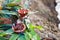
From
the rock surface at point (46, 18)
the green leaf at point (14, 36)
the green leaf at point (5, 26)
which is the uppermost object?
the green leaf at point (5, 26)

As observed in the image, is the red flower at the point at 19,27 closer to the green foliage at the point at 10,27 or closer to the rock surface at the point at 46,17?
the green foliage at the point at 10,27

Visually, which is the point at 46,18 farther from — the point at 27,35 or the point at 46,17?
the point at 27,35

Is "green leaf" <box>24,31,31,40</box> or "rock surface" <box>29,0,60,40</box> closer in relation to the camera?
"green leaf" <box>24,31,31,40</box>

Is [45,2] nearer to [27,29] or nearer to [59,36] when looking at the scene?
[59,36]

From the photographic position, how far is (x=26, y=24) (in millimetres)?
1296

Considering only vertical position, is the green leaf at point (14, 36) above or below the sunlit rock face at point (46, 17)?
above

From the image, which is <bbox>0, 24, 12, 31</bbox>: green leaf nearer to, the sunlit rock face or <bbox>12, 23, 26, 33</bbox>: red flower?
<bbox>12, 23, 26, 33</bbox>: red flower

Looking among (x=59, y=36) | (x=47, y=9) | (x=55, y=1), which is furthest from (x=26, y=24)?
(x=55, y=1)

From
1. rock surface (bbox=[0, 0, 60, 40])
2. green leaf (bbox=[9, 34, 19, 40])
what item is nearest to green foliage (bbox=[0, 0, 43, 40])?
green leaf (bbox=[9, 34, 19, 40])

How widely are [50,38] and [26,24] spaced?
84 cm

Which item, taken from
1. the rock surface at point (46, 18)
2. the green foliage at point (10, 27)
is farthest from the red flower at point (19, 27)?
the rock surface at point (46, 18)

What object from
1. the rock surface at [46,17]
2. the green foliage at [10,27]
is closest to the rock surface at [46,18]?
the rock surface at [46,17]

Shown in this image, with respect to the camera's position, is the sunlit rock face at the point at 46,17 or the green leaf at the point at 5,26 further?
the sunlit rock face at the point at 46,17

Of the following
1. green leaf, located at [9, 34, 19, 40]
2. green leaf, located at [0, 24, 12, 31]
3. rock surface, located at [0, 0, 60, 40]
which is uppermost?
green leaf, located at [0, 24, 12, 31]
